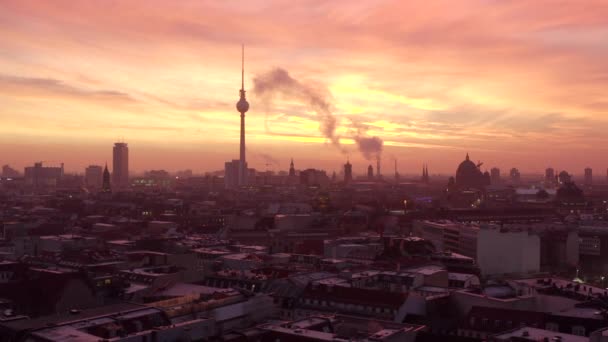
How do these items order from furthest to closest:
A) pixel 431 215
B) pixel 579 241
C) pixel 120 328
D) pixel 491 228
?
pixel 431 215, pixel 579 241, pixel 491 228, pixel 120 328

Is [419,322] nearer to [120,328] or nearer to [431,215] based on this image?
[120,328]

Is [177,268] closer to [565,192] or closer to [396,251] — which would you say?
[396,251]

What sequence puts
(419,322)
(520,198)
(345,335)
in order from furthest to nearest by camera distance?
(520,198), (419,322), (345,335)

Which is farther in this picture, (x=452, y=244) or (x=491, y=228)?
(x=452, y=244)

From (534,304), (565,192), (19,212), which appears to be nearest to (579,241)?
(534,304)

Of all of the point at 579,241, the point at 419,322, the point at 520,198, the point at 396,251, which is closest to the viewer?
the point at 419,322

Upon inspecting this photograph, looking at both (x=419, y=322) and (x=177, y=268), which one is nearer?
(x=419, y=322)

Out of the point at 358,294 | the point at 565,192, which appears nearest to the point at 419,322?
the point at 358,294

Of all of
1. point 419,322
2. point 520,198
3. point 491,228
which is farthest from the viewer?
point 520,198
